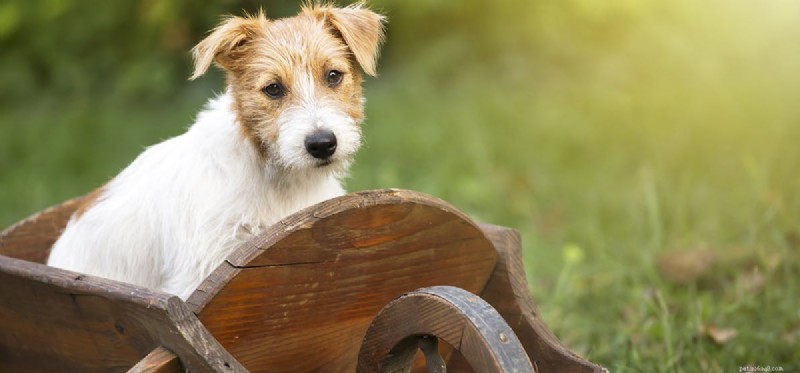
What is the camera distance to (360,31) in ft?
10.6

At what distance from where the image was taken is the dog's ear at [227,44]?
305 cm

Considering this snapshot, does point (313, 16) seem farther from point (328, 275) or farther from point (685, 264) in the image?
point (685, 264)

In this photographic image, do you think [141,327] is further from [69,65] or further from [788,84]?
[69,65]

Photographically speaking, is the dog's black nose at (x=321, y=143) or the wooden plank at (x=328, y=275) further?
the dog's black nose at (x=321, y=143)

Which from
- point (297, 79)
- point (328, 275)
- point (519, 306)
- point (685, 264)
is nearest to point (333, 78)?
point (297, 79)

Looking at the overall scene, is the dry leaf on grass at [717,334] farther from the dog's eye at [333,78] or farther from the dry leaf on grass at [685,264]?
the dog's eye at [333,78]

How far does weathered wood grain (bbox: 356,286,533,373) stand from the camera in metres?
2.30

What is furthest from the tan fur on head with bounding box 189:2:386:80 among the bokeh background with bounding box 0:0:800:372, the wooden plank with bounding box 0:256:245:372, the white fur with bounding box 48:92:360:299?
the bokeh background with bounding box 0:0:800:372

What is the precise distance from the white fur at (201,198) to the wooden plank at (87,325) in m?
0.32

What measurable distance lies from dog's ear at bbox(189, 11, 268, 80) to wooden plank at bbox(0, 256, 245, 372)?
78 cm

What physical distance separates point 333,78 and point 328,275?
0.76 m

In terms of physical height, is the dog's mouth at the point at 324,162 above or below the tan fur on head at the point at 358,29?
below

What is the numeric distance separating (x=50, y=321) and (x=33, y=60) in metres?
6.89

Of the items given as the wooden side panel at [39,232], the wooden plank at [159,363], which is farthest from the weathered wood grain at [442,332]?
the wooden side panel at [39,232]
